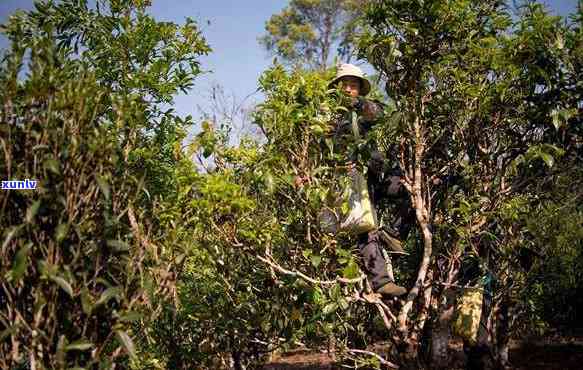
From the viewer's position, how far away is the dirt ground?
6.57 m

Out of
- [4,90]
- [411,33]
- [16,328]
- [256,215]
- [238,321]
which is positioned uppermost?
[411,33]

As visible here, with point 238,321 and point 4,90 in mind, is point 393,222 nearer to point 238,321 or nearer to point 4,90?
point 238,321

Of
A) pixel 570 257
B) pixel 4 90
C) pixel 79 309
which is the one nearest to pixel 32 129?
pixel 4 90

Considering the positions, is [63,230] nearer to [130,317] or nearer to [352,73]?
[130,317]

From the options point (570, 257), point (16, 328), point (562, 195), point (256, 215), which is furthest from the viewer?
point (570, 257)

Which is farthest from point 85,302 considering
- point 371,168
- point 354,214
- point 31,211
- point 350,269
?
point 371,168

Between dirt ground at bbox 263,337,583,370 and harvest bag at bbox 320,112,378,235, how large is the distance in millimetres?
3042

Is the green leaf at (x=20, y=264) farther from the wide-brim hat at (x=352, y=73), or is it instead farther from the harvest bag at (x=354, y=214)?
the wide-brim hat at (x=352, y=73)

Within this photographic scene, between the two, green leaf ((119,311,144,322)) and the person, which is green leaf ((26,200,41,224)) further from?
the person

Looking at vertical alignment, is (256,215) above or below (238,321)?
above

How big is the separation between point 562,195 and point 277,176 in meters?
2.73

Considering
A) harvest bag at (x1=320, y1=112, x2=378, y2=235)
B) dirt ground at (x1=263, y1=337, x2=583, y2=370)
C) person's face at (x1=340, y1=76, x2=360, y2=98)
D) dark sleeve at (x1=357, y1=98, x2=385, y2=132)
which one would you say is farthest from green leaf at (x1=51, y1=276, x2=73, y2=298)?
dirt ground at (x1=263, y1=337, x2=583, y2=370)

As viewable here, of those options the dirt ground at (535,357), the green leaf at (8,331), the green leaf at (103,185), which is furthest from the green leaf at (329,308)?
the dirt ground at (535,357)

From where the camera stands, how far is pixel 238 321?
371 cm
